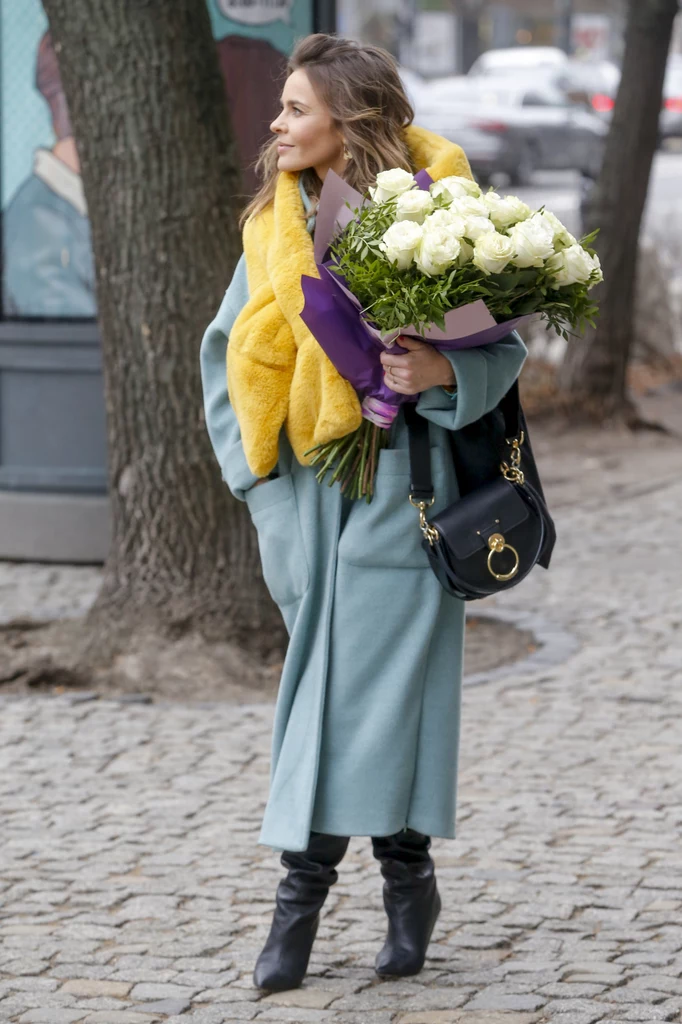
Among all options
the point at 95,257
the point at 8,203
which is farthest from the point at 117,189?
the point at 8,203

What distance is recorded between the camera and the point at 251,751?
4.97 meters

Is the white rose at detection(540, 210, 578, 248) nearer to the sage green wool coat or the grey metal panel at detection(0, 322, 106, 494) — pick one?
the sage green wool coat

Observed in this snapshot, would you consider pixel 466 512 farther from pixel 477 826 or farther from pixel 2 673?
pixel 2 673

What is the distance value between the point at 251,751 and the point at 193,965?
153 cm

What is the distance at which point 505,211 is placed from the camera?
287cm

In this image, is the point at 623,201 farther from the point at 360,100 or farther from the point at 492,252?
the point at 492,252

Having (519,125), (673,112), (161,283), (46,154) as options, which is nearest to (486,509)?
(161,283)

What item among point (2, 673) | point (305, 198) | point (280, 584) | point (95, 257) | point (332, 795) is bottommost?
point (2, 673)

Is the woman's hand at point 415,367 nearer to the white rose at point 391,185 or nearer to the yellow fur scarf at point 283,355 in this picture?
the yellow fur scarf at point 283,355

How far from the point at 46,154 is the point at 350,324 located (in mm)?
5009

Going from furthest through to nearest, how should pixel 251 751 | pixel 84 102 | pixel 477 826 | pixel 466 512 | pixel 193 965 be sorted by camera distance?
pixel 84 102, pixel 251 751, pixel 477 826, pixel 193 965, pixel 466 512

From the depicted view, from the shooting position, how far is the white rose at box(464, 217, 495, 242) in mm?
2789

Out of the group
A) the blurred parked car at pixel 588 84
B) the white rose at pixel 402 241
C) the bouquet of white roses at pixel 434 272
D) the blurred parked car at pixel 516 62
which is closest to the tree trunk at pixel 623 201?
the bouquet of white roses at pixel 434 272

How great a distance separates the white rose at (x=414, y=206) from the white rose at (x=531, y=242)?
16cm
